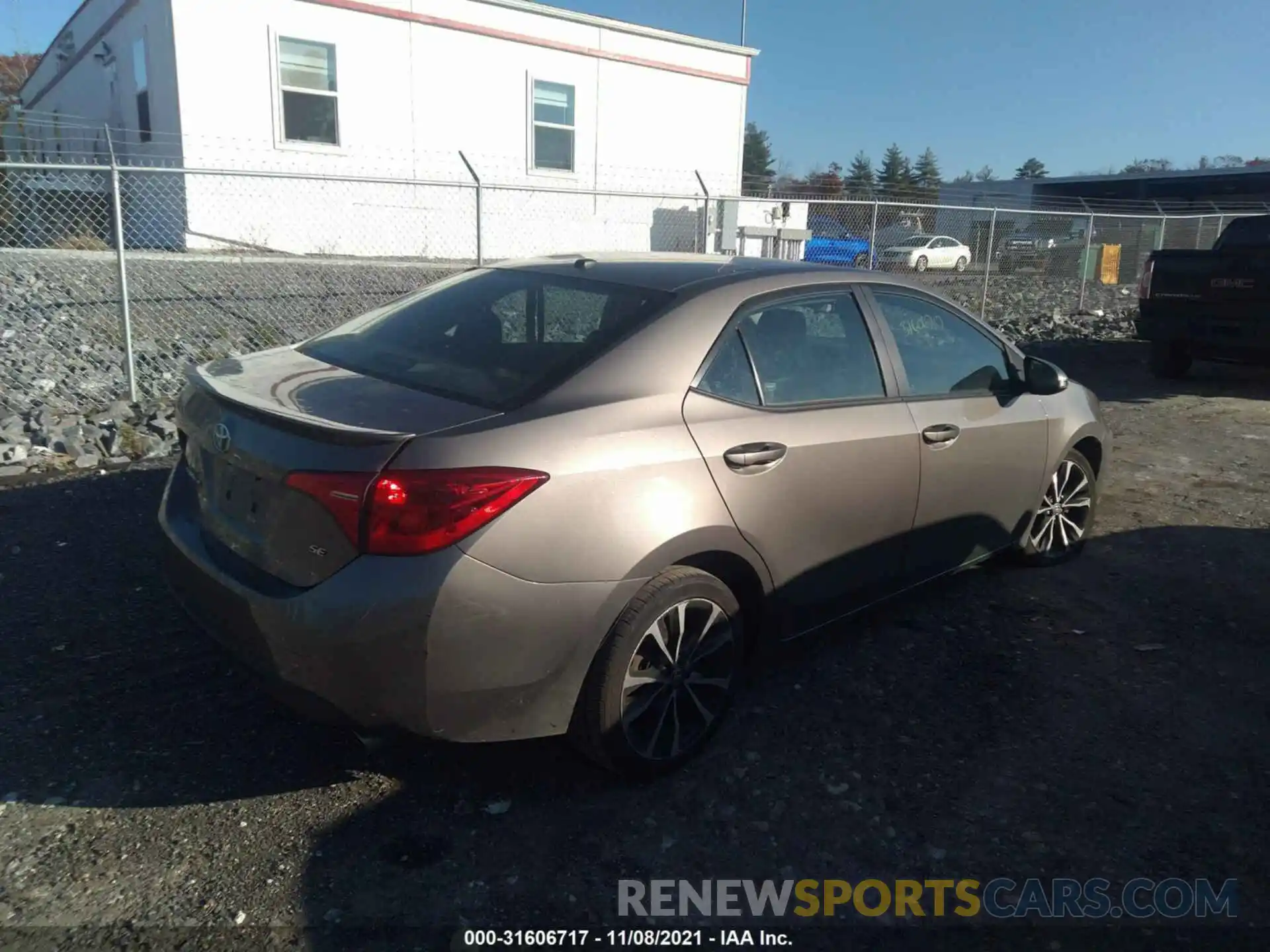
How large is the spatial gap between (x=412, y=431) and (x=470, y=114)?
14.4 metres

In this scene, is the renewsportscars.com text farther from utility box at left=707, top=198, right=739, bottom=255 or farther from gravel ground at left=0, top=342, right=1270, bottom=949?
utility box at left=707, top=198, right=739, bottom=255

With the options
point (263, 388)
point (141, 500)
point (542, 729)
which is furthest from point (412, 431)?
point (141, 500)

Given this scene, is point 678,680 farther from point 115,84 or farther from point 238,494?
point 115,84

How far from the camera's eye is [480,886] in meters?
2.60

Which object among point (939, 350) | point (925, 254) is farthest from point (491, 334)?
point (925, 254)

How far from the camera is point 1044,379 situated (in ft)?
14.6

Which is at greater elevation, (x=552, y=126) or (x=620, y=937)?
(x=552, y=126)

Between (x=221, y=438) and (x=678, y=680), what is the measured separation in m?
1.61

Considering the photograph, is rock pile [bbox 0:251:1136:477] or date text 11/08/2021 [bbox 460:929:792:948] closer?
date text 11/08/2021 [bbox 460:929:792:948]

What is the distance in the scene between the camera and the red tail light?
8.13ft

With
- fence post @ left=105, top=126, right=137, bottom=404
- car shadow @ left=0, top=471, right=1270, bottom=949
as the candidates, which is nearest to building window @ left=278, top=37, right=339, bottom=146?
fence post @ left=105, top=126, right=137, bottom=404

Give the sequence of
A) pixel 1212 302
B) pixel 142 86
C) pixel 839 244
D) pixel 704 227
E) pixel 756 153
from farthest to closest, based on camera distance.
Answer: pixel 756 153 < pixel 839 244 < pixel 142 86 < pixel 704 227 < pixel 1212 302

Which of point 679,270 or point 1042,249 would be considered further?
point 1042,249

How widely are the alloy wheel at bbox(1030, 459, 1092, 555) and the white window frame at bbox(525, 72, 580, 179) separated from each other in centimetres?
1307
